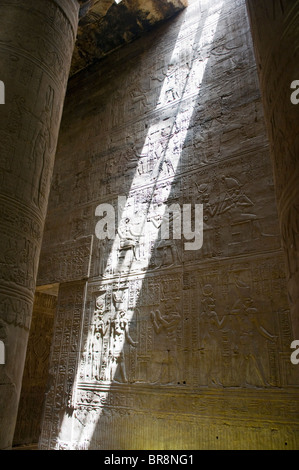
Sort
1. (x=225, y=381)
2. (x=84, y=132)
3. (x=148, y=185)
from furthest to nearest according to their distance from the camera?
(x=84, y=132)
(x=148, y=185)
(x=225, y=381)

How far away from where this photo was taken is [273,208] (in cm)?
484

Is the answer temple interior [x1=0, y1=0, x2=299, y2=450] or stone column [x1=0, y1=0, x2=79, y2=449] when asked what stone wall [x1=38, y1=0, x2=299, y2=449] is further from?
stone column [x1=0, y1=0, x2=79, y2=449]

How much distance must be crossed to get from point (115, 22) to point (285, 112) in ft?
25.3

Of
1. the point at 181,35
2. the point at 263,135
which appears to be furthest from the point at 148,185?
the point at 181,35

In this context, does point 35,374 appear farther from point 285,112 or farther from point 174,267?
point 285,112

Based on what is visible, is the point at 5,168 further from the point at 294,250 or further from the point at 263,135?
the point at 263,135

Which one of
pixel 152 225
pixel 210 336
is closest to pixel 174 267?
pixel 152 225

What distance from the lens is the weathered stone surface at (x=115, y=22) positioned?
7711 millimetres

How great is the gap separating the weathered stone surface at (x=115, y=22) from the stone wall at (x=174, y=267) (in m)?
0.34

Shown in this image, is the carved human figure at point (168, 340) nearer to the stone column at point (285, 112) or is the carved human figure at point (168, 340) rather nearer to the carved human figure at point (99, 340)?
the carved human figure at point (99, 340)

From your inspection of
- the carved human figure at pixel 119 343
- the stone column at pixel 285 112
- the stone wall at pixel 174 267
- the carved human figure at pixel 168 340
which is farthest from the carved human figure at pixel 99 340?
the stone column at pixel 285 112

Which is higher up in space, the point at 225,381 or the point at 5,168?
the point at 5,168

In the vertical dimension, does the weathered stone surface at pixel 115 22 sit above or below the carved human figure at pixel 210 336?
above

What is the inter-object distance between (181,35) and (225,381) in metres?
6.32
